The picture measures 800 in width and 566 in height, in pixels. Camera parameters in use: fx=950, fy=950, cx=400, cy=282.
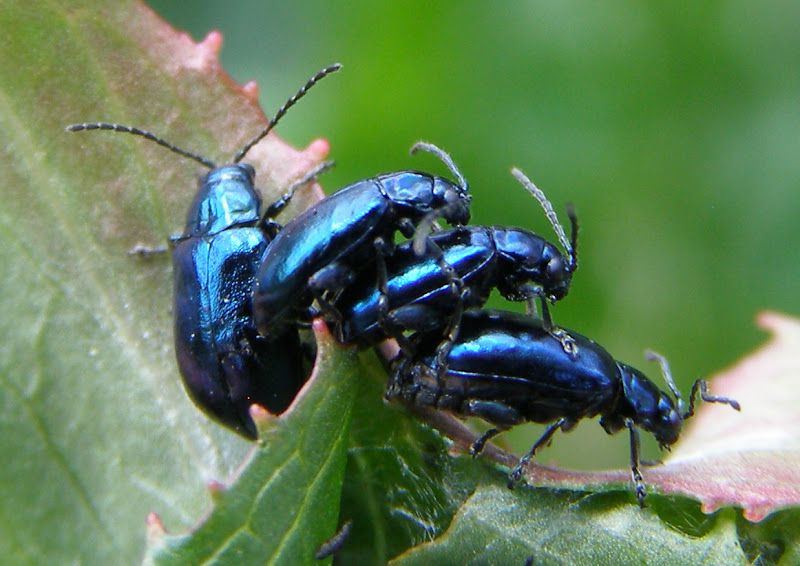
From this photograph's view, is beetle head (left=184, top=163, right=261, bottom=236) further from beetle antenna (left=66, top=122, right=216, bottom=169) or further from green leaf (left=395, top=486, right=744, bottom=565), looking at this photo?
green leaf (left=395, top=486, right=744, bottom=565)

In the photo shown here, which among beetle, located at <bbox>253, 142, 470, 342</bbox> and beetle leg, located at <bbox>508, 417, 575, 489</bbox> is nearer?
beetle leg, located at <bbox>508, 417, 575, 489</bbox>

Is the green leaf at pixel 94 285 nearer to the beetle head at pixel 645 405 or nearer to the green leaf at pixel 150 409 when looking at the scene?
the green leaf at pixel 150 409

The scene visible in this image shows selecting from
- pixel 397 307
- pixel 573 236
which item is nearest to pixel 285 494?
pixel 397 307

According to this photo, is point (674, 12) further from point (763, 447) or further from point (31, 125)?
point (31, 125)

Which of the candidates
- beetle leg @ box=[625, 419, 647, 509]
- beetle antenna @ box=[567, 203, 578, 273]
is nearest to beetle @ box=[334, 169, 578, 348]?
beetle antenna @ box=[567, 203, 578, 273]

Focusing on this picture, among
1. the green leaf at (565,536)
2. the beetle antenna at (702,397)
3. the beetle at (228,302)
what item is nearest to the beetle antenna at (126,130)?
the beetle at (228,302)

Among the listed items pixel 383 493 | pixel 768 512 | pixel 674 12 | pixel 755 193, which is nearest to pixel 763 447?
pixel 768 512
